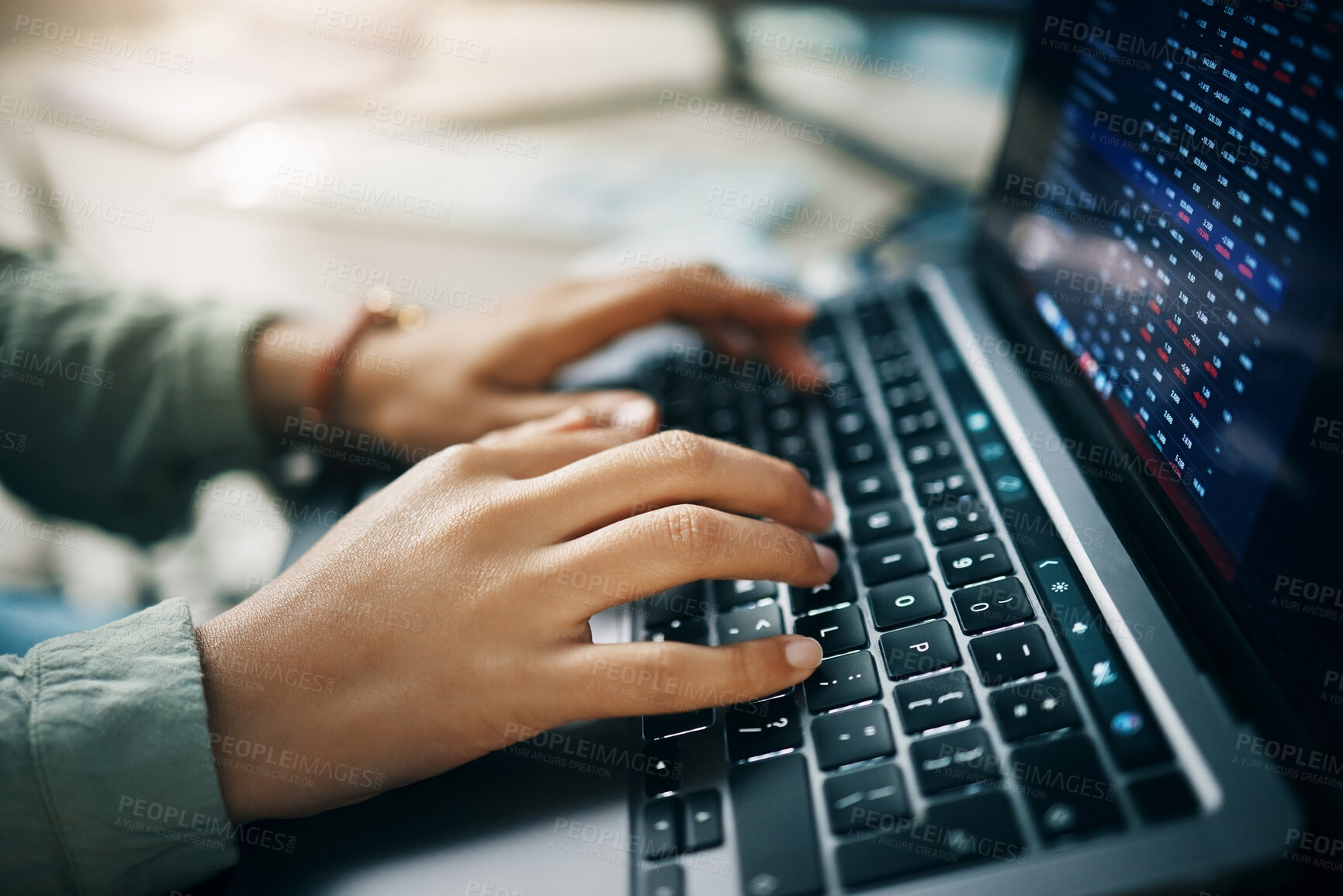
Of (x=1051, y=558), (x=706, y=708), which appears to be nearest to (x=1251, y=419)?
(x=1051, y=558)

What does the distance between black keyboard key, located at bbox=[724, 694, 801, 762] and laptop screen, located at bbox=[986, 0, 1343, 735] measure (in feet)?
0.68

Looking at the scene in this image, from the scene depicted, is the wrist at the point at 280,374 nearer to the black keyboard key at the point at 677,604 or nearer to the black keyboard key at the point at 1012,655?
the black keyboard key at the point at 677,604

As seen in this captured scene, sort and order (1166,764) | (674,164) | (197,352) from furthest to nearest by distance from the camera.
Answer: (674,164)
(197,352)
(1166,764)

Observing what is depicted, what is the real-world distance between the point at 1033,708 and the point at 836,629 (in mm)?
98

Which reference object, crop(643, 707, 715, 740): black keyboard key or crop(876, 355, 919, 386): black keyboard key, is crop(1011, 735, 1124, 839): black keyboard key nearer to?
crop(643, 707, 715, 740): black keyboard key

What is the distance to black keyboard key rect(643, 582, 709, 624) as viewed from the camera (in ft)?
1.44

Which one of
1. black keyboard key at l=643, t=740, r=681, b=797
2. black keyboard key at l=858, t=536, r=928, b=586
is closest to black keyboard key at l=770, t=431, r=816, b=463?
black keyboard key at l=858, t=536, r=928, b=586

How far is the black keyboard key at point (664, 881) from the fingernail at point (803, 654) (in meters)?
0.10

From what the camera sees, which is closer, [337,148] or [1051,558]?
[1051,558]

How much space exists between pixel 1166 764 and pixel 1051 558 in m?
0.11

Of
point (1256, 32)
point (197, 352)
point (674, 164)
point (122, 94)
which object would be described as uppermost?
point (122, 94)

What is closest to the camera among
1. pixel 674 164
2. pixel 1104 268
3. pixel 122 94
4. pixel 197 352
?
pixel 1104 268

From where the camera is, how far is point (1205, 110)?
38 cm

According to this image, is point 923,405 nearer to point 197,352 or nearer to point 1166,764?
point 1166,764
